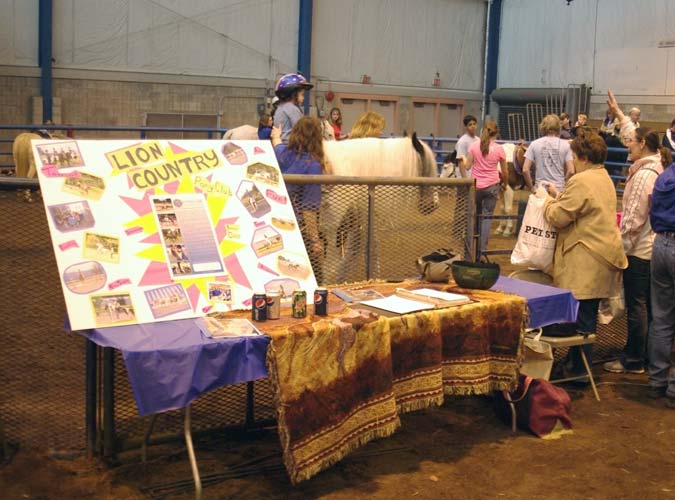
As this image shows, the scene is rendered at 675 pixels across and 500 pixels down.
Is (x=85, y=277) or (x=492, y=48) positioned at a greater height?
(x=492, y=48)

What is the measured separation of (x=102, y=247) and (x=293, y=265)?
1.01m

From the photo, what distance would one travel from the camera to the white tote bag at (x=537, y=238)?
229 inches

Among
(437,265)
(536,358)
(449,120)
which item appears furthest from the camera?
(449,120)

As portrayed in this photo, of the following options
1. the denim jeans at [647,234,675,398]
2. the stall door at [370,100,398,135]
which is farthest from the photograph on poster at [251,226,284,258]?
the stall door at [370,100,398,135]

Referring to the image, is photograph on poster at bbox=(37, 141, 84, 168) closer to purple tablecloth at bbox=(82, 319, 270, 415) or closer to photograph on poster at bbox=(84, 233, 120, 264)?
photograph on poster at bbox=(84, 233, 120, 264)

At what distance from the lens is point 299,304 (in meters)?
4.10

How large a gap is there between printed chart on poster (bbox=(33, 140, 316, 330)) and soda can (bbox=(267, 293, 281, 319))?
145mm

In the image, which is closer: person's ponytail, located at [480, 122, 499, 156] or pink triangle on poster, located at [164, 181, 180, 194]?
pink triangle on poster, located at [164, 181, 180, 194]

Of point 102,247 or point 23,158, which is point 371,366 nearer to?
point 102,247

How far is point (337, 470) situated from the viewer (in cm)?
432

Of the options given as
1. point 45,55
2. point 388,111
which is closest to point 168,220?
point 45,55

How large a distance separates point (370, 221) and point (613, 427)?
189cm

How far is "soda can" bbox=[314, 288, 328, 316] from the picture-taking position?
4.15 meters

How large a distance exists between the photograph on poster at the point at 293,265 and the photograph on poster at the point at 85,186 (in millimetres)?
961
